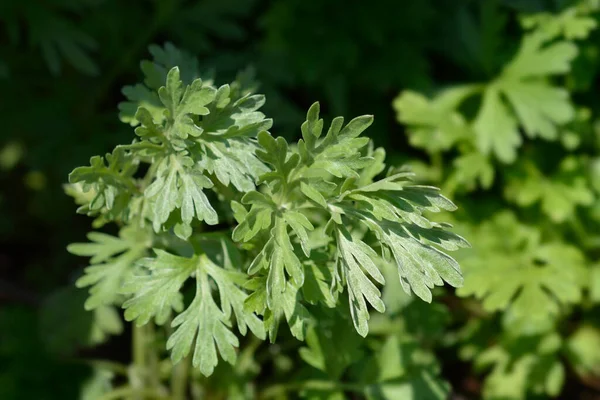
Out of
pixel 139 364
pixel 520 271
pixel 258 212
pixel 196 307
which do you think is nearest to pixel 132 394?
pixel 139 364

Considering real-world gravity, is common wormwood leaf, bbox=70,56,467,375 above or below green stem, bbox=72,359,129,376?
above

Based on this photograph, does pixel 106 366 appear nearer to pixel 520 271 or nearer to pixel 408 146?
pixel 520 271

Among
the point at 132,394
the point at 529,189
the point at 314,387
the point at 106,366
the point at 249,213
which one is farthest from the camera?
the point at 529,189

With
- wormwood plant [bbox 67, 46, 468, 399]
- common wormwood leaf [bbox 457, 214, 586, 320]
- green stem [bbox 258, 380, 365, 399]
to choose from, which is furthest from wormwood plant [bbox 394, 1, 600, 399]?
wormwood plant [bbox 67, 46, 468, 399]

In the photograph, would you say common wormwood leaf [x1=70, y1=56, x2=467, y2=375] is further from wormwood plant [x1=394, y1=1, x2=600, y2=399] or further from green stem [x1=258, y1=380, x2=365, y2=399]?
wormwood plant [x1=394, y1=1, x2=600, y2=399]

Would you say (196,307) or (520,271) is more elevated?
(196,307)

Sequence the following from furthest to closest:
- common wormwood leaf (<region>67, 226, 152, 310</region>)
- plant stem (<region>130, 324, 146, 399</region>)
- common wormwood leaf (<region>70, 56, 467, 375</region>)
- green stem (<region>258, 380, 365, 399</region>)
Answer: plant stem (<region>130, 324, 146, 399</region>) < green stem (<region>258, 380, 365, 399</region>) < common wormwood leaf (<region>67, 226, 152, 310</region>) < common wormwood leaf (<region>70, 56, 467, 375</region>)

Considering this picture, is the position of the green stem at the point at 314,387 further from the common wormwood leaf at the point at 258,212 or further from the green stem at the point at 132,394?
the common wormwood leaf at the point at 258,212

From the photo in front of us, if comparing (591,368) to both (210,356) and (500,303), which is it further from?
(210,356)
